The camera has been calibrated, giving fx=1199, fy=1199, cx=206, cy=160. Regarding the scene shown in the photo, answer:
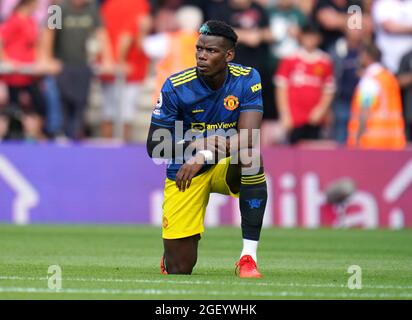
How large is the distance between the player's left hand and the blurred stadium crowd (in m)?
9.13

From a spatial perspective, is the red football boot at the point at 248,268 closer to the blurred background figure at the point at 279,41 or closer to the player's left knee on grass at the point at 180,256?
the player's left knee on grass at the point at 180,256

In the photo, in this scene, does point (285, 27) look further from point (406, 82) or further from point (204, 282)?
point (204, 282)

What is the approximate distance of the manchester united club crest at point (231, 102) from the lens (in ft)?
33.9

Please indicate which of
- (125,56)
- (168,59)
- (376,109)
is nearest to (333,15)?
(376,109)

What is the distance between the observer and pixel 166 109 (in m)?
10.3

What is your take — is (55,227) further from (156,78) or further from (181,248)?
(181,248)

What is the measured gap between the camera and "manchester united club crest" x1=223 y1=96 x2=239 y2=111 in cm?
1034

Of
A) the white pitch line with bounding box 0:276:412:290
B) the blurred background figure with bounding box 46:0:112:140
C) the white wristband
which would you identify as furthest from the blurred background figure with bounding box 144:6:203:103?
the white pitch line with bounding box 0:276:412:290

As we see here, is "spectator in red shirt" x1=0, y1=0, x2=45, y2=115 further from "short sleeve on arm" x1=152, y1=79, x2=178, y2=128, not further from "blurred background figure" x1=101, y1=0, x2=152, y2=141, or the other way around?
"short sleeve on arm" x1=152, y1=79, x2=178, y2=128

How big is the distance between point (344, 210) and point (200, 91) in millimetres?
8603

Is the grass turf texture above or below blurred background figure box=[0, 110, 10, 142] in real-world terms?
below

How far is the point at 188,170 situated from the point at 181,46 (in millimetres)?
9479

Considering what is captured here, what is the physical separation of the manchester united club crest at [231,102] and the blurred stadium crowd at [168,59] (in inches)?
339
